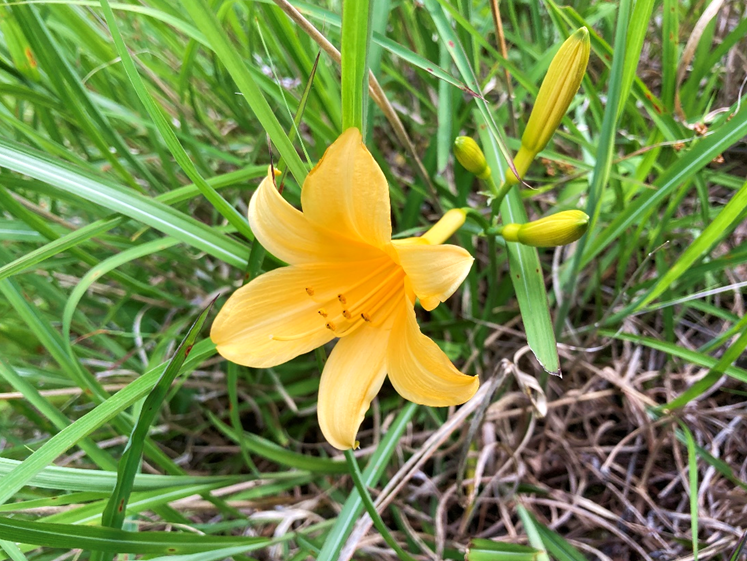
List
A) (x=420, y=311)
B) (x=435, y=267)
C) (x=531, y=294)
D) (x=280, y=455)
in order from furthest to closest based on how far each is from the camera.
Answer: (x=420, y=311), (x=280, y=455), (x=531, y=294), (x=435, y=267)

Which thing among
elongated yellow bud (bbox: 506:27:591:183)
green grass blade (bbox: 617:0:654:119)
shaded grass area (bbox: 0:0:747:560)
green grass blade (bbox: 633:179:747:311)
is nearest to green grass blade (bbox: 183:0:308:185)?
shaded grass area (bbox: 0:0:747:560)

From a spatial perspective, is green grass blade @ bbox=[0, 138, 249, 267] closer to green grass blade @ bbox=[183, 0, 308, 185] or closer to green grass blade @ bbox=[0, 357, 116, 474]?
Result: green grass blade @ bbox=[183, 0, 308, 185]

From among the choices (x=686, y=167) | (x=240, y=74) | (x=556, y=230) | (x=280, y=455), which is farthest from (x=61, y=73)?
(x=686, y=167)

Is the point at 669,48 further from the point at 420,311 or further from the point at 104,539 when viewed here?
the point at 104,539

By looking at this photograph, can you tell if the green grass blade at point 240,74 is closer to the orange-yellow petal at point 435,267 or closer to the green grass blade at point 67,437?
the orange-yellow petal at point 435,267

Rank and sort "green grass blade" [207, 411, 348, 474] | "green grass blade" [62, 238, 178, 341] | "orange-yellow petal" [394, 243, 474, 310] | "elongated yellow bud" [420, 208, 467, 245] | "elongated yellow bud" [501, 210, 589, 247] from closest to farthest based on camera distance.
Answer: "orange-yellow petal" [394, 243, 474, 310], "elongated yellow bud" [501, 210, 589, 247], "elongated yellow bud" [420, 208, 467, 245], "green grass blade" [62, 238, 178, 341], "green grass blade" [207, 411, 348, 474]

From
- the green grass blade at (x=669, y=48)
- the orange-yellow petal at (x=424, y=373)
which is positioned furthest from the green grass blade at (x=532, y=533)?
the green grass blade at (x=669, y=48)

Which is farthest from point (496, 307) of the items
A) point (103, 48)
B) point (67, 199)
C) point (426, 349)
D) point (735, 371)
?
point (103, 48)
